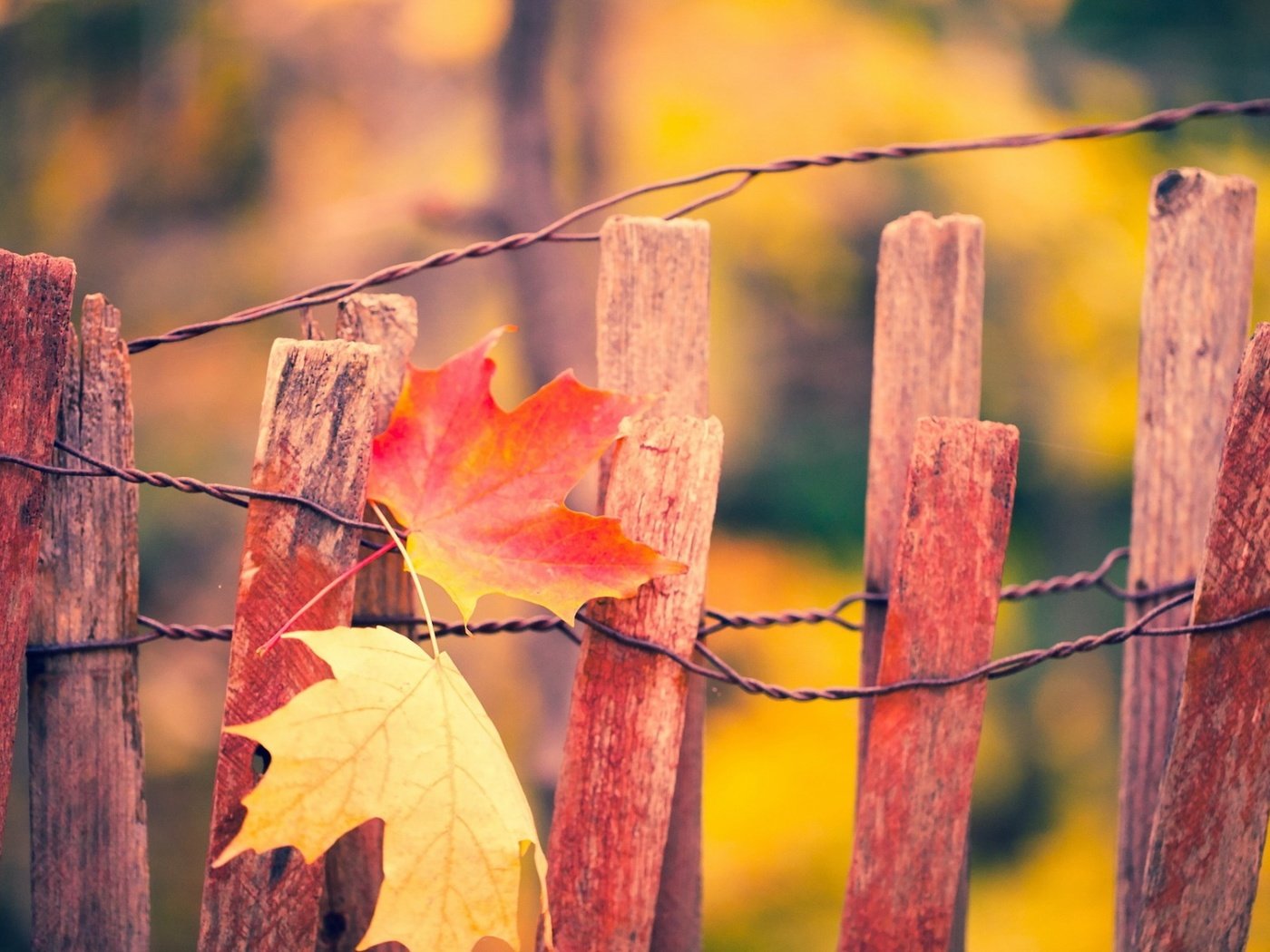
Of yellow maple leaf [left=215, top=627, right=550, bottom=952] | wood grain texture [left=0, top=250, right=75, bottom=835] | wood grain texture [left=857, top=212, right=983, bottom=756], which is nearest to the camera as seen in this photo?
yellow maple leaf [left=215, top=627, right=550, bottom=952]

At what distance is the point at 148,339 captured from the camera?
2.39 ft

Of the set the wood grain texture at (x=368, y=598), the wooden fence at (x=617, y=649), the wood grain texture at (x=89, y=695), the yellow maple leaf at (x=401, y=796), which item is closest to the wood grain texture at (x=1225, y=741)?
the wooden fence at (x=617, y=649)

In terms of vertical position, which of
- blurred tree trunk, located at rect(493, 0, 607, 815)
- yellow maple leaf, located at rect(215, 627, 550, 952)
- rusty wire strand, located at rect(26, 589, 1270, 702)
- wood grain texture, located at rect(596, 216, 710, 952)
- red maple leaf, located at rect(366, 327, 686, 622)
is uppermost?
blurred tree trunk, located at rect(493, 0, 607, 815)

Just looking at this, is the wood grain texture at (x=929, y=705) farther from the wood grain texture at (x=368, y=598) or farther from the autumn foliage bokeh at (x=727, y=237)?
the autumn foliage bokeh at (x=727, y=237)

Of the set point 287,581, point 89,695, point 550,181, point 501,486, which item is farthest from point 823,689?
point 550,181

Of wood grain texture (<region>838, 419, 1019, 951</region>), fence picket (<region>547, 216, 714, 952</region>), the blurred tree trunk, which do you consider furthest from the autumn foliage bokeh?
wood grain texture (<region>838, 419, 1019, 951</region>)

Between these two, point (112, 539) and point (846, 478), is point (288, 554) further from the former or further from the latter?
point (846, 478)

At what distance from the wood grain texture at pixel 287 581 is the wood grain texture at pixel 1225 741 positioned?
2.20 ft

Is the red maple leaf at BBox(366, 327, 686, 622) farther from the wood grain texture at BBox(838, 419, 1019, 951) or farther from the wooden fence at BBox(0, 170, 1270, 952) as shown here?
the wood grain texture at BBox(838, 419, 1019, 951)

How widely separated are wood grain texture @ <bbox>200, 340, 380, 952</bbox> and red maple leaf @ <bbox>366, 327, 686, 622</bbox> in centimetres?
3

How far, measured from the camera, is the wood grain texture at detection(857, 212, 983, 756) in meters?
0.78

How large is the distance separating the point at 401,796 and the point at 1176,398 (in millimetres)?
767

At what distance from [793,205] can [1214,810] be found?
2.18 m

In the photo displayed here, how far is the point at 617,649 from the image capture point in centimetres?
68
